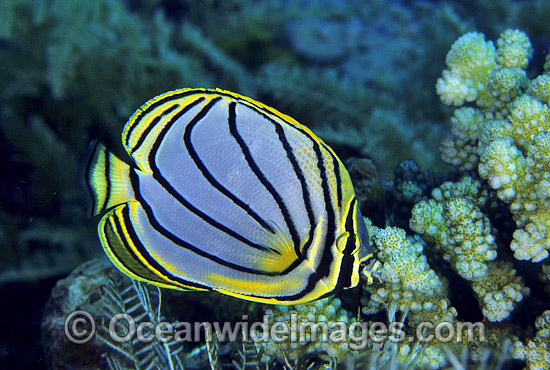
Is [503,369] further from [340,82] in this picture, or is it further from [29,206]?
[29,206]

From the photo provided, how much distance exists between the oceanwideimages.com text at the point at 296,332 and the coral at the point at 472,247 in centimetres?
16

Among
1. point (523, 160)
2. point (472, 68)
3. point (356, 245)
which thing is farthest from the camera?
point (472, 68)

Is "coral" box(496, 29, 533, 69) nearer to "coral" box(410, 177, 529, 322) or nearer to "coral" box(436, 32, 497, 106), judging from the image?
"coral" box(436, 32, 497, 106)

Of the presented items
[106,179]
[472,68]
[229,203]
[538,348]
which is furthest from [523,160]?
[106,179]

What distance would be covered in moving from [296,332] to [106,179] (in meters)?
0.98

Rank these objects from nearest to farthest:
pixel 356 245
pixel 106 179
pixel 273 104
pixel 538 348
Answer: pixel 356 245, pixel 106 179, pixel 538 348, pixel 273 104

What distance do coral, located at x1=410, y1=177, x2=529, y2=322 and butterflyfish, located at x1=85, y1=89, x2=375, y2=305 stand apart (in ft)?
1.88

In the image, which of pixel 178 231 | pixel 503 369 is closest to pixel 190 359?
pixel 178 231

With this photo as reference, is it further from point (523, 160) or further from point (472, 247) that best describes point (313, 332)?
point (523, 160)

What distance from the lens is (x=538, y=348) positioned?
1642mm

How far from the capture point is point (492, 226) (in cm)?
196

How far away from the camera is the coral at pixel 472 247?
1.74m

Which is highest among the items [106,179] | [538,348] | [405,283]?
[106,179]

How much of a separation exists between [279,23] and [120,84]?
2242 mm
